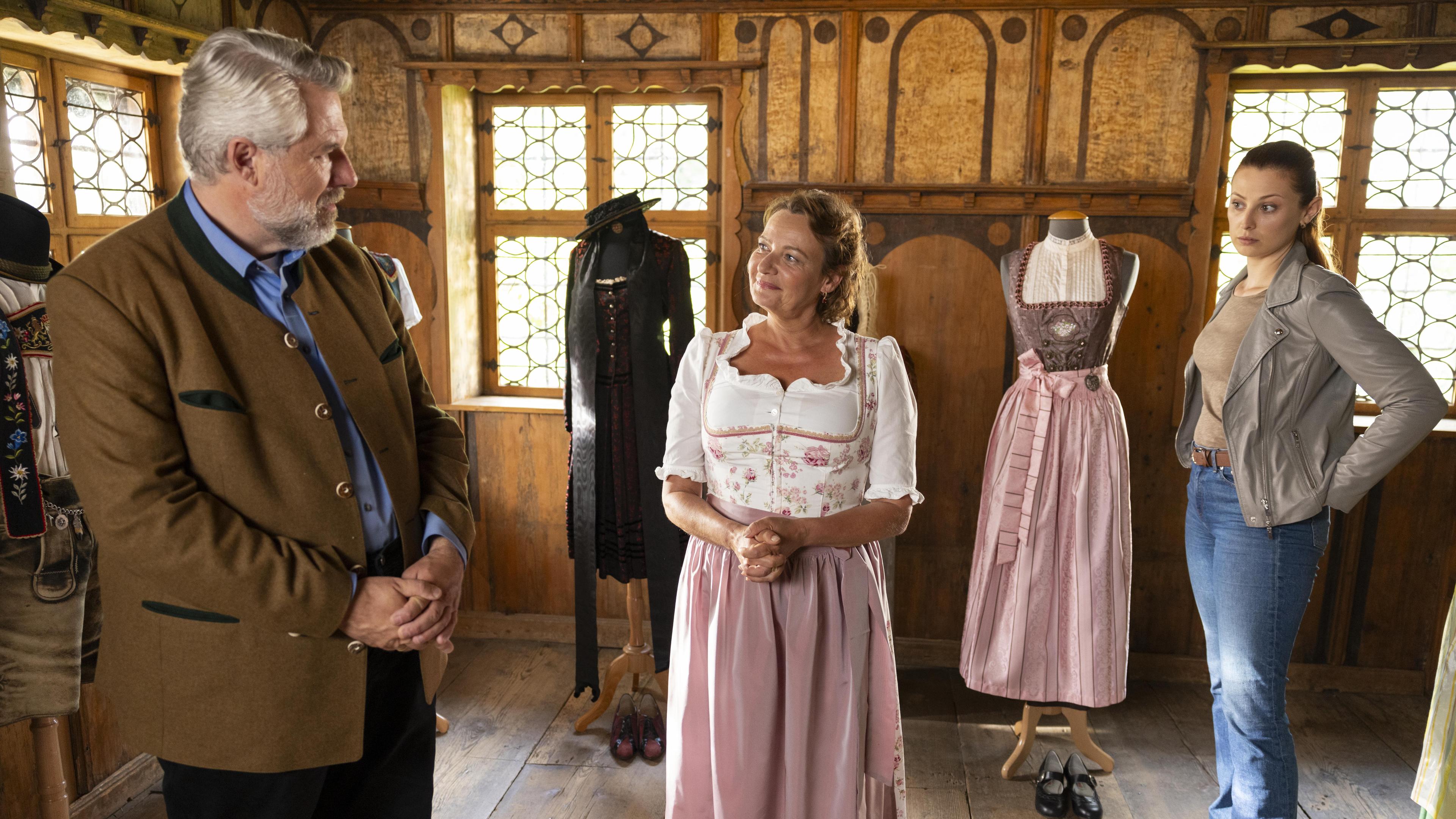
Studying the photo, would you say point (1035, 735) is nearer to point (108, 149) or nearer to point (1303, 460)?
point (1303, 460)

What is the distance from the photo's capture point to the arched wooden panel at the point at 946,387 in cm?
344

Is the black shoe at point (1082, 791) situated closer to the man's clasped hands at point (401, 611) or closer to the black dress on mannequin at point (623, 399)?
the black dress on mannequin at point (623, 399)

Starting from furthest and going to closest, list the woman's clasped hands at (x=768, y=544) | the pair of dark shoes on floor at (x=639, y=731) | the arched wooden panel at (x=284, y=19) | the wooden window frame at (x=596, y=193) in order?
1. the wooden window frame at (x=596, y=193)
2. the arched wooden panel at (x=284, y=19)
3. the pair of dark shoes on floor at (x=639, y=731)
4. the woman's clasped hands at (x=768, y=544)

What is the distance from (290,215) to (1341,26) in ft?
11.5

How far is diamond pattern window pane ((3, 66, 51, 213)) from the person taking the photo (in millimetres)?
2492

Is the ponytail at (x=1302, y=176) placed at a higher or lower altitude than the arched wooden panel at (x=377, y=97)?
lower

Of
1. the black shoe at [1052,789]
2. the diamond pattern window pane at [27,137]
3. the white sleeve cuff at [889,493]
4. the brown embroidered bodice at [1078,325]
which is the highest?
the diamond pattern window pane at [27,137]

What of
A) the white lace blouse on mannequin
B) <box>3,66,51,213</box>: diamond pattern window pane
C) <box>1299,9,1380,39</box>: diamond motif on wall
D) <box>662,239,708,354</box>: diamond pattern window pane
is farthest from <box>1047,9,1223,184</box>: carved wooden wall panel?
<box>3,66,51,213</box>: diamond pattern window pane

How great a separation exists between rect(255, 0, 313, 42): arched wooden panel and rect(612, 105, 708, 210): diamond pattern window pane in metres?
1.22

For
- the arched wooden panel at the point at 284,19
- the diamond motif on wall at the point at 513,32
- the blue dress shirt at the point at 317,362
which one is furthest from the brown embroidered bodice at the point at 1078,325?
the arched wooden panel at the point at 284,19

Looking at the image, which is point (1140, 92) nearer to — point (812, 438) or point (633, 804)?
point (812, 438)

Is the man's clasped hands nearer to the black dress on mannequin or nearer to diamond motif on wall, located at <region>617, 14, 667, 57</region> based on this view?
the black dress on mannequin

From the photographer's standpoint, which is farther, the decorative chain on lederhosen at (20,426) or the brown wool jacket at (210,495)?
the decorative chain on lederhosen at (20,426)

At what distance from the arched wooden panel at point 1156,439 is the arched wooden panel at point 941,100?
630 millimetres
